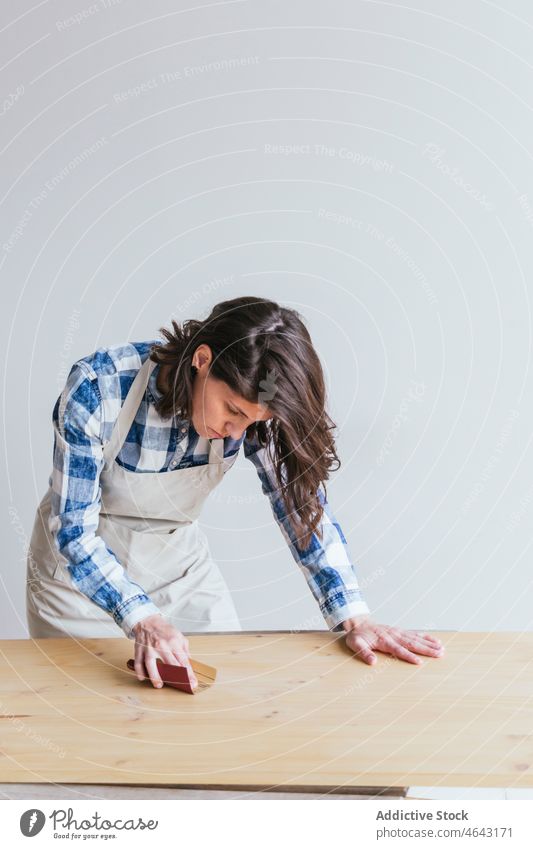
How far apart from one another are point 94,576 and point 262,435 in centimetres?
40

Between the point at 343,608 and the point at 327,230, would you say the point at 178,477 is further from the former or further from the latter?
the point at 327,230

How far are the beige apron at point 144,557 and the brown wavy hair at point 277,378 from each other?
17 centimetres

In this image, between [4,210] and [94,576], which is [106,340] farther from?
[94,576]

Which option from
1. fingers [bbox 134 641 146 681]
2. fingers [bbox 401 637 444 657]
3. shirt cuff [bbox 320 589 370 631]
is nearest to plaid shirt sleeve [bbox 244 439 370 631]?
shirt cuff [bbox 320 589 370 631]

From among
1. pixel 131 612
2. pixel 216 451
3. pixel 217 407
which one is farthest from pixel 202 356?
pixel 131 612

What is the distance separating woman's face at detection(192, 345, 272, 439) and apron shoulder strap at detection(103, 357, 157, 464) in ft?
0.37

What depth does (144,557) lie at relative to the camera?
5.52ft

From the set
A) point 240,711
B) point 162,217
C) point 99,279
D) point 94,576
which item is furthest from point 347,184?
point 240,711

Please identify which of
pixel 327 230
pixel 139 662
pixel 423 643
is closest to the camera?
pixel 139 662

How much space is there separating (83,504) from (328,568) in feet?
1.46

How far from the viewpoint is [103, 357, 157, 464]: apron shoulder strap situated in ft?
4.95

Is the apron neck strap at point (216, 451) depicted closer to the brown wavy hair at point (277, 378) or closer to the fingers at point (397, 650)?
the brown wavy hair at point (277, 378)

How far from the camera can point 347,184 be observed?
2.13 meters

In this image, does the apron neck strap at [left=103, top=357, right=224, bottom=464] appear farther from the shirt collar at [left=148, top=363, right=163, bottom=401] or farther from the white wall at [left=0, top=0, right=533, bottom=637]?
the white wall at [left=0, top=0, right=533, bottom=637]
